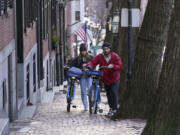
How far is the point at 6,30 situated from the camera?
49.2ft

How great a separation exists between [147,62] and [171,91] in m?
4.12

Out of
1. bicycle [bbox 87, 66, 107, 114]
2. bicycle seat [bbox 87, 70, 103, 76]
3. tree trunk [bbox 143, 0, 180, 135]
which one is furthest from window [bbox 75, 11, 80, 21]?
tree trunk [bbox 143, 0, 180, 135]

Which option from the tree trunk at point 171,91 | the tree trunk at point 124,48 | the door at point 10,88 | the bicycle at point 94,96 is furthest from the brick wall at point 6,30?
the tree trunk at point 171,91

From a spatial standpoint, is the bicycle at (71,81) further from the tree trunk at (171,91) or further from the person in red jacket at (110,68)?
the tree trunk at (171,91)

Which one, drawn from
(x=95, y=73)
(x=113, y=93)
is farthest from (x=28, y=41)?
(x=113, y=93)

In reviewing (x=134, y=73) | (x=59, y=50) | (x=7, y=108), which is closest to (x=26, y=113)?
(x=7, y=108)

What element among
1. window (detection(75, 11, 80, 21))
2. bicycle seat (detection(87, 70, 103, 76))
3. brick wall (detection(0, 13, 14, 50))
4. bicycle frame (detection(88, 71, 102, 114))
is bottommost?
window (detection(75, 11, 80, 21))

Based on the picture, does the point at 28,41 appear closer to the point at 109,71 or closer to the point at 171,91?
the point at 109,71

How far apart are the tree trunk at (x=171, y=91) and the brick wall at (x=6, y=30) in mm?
5045

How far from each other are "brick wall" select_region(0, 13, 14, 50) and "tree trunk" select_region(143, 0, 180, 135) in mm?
5045

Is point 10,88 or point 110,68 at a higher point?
point 110,68

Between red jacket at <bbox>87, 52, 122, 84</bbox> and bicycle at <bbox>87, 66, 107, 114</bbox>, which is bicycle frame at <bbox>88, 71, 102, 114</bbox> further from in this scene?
red jacket at <bbox>87, 52, 122, 84</bbox>

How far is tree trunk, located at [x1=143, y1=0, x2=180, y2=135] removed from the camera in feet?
29.3

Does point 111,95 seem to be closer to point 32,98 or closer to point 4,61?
point 4,61
